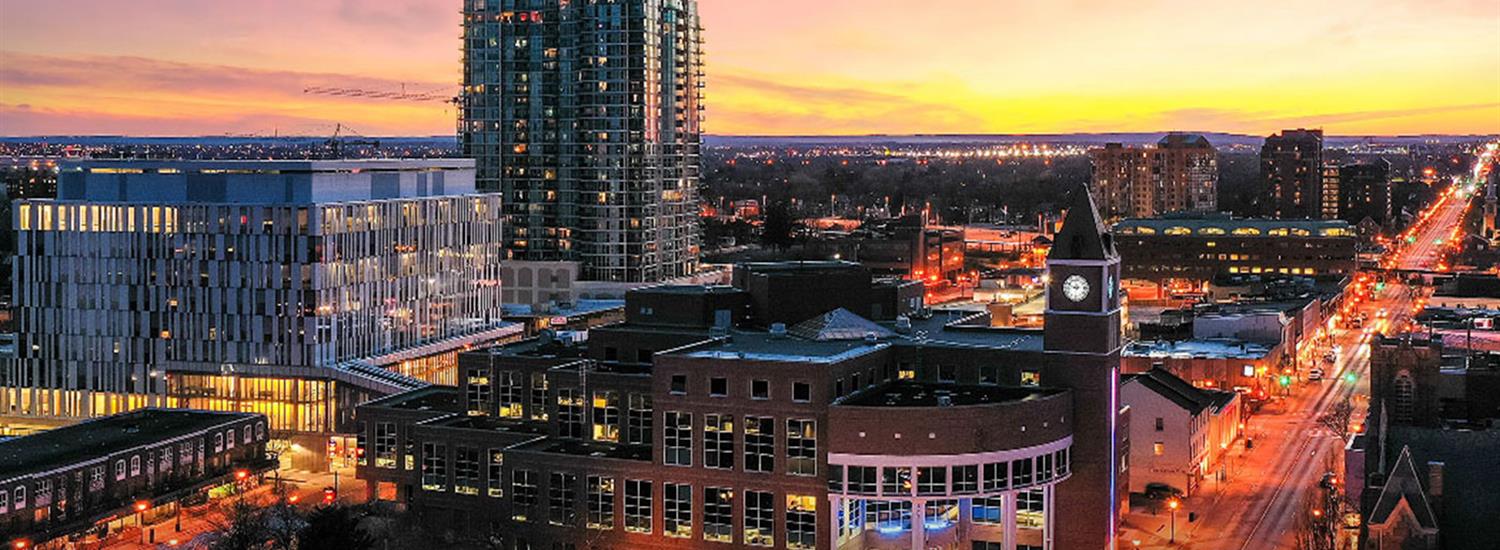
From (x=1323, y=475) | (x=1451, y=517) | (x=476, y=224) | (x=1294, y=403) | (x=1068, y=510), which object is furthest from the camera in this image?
(x=476, y=224)

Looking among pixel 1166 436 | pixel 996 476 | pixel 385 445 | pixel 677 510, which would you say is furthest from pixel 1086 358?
pixel 385 445

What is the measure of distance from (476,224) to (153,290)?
30.2 metres

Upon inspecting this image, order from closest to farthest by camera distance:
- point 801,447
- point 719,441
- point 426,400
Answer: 1. point 801,447
2. point 719,441
3. point 426,400

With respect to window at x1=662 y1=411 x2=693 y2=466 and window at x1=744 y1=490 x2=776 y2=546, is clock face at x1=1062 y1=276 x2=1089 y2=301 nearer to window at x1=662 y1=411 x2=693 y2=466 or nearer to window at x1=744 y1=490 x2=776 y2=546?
window at x1=744 y1=490 x2=776 y2=546

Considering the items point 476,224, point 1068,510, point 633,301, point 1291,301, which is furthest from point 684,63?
point 1068,510

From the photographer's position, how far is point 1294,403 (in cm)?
13912

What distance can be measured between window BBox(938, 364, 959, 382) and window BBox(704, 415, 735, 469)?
13048mm

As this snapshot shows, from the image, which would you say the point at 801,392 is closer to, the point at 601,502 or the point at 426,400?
the point at 601,502

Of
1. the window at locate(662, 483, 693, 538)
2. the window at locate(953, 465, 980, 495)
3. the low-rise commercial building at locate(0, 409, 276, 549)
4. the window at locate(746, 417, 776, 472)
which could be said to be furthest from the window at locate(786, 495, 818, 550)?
the low-rise commercial building at locate(0, 409, 276, 549)

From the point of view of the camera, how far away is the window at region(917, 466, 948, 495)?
80312mm

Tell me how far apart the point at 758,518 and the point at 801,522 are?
85.6 inches

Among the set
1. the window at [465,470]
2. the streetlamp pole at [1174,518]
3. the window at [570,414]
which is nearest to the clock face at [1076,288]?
the streetlamp pole at [1174,518]

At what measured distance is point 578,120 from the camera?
7490 inches

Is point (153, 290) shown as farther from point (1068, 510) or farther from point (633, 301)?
point (1068, 510)
